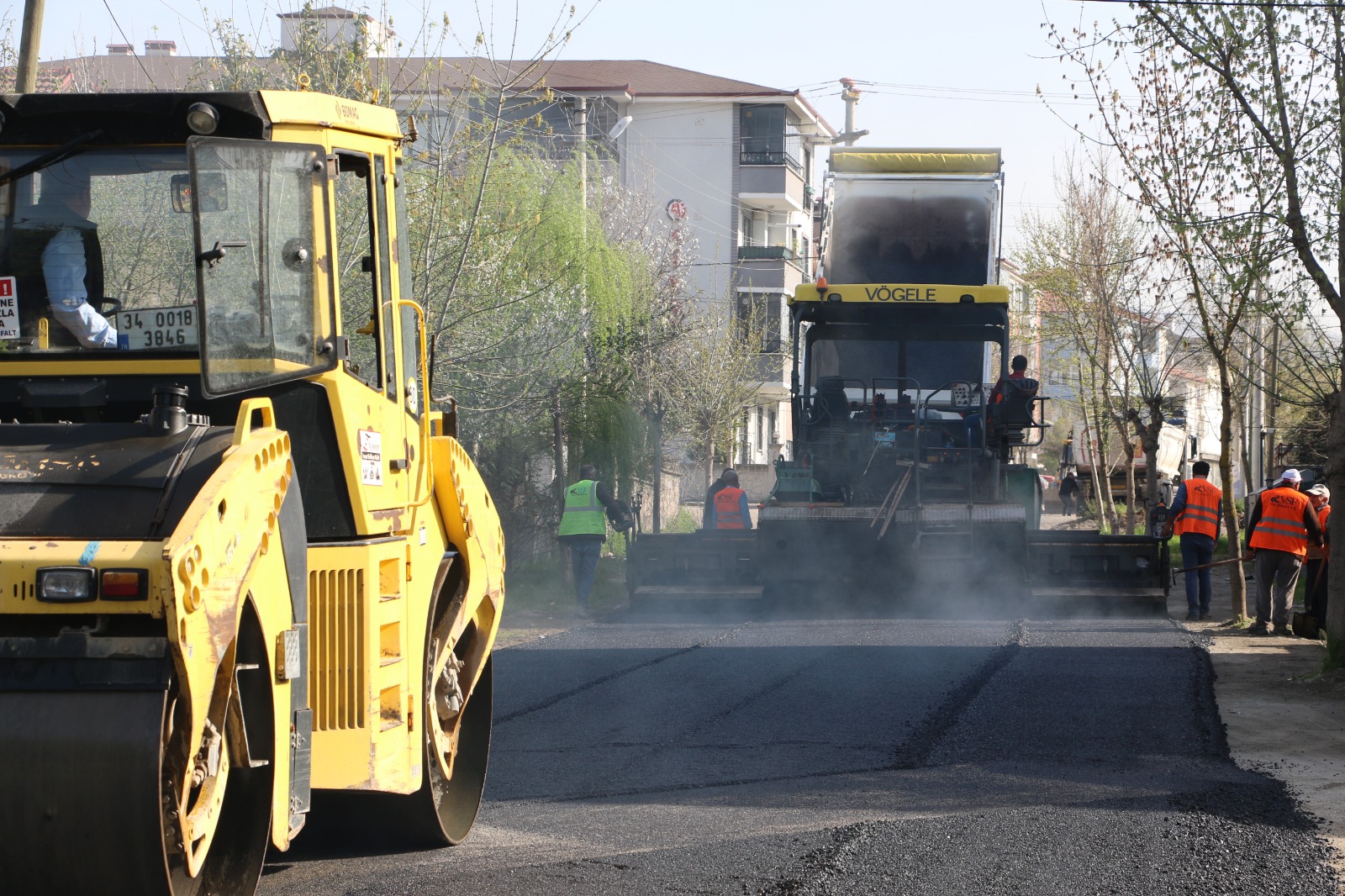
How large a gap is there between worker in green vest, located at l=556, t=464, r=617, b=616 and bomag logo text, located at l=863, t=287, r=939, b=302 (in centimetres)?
346

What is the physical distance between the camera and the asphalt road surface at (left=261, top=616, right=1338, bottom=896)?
5.03 metres

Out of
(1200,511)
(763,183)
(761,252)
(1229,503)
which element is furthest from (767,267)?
(1229,503)

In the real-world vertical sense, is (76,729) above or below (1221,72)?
below

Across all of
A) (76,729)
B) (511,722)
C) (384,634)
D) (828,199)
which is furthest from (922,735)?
(828,199)

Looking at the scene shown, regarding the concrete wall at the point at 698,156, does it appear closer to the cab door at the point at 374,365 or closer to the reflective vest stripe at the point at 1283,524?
the reflective vest stripe at the point at 1283,524

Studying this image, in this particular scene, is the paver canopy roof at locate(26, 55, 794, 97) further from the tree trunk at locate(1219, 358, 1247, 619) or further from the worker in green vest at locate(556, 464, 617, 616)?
the tree trunk at locate(1219, 358, 1247, 619)

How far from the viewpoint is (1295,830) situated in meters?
5.79

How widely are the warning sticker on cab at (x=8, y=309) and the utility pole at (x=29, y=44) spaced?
6.64m

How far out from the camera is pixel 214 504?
3363mm

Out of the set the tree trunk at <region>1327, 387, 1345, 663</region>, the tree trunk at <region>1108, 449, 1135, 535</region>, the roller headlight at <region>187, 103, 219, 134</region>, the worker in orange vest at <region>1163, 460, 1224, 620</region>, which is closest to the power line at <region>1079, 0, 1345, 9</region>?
the tree trunk at <region>1327, 387, 1345, 663</region>

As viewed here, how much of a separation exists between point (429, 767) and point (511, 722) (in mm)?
3248

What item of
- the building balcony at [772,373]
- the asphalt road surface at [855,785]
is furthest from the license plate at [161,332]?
the building balcony at [772,373]

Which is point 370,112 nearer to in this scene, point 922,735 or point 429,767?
point 429,767

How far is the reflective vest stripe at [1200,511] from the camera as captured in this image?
15266 millimetres
